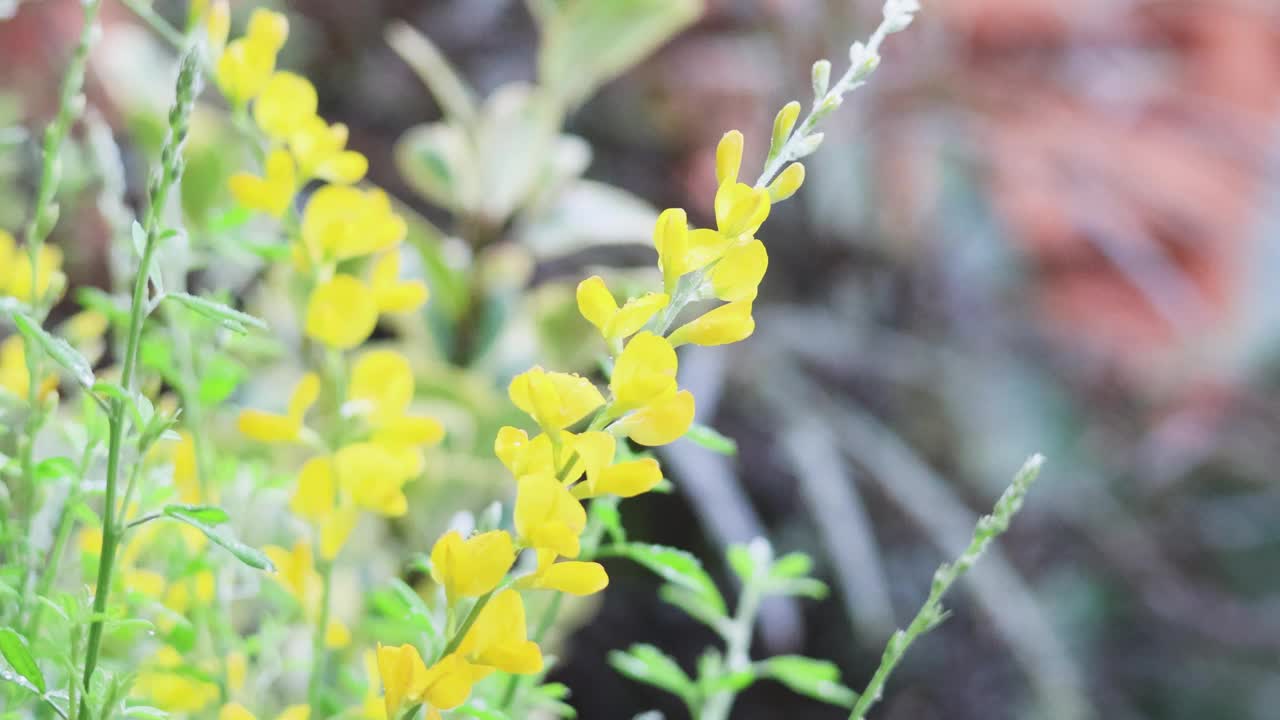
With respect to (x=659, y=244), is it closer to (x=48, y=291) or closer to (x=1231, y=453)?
(x=48, y=291)

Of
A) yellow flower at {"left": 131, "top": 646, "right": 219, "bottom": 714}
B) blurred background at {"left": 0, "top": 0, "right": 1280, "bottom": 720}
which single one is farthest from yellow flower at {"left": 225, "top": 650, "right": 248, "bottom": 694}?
blurred background at {"left": 0, "top": 0, "right": 1280, "bottom": 720}

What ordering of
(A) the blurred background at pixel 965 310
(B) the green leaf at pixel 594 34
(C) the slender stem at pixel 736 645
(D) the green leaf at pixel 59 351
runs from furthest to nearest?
(A) the blurred background at pixel 965 310, (B) the green leaf at pixel 594 34, (C) the slender stem at pixel 736 645, (D) the green leaf at pixel 59 351

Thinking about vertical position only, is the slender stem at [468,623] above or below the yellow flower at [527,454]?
below

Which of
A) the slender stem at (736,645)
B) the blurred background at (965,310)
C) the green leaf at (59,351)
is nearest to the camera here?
the green leaf at (59,351)

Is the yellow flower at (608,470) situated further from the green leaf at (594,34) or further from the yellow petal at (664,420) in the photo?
the green leaf at (594,34)

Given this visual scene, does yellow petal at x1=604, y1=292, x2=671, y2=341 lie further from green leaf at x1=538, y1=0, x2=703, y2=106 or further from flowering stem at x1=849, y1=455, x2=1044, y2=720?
green leaf at x1=538, y1=0, x2=703, y2=106

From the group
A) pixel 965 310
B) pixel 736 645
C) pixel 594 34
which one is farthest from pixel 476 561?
pixel 965 310

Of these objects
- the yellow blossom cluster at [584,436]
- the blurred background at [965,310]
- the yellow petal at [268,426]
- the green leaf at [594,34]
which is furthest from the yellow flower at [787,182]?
the blurred background at [965,310]
